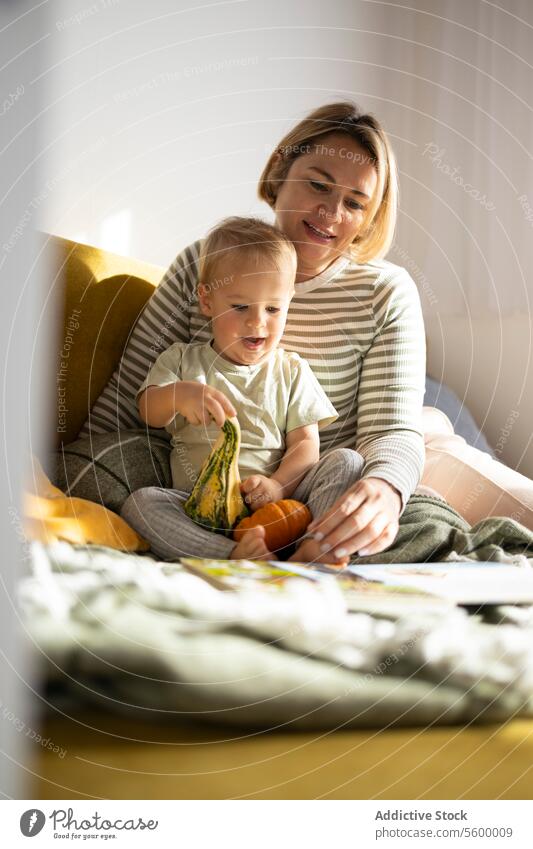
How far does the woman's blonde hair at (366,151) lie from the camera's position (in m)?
0.87

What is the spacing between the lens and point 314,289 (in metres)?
0.91

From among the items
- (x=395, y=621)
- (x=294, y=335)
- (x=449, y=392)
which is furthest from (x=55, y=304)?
(x=449, y=392)

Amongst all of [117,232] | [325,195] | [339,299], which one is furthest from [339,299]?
[117,232]

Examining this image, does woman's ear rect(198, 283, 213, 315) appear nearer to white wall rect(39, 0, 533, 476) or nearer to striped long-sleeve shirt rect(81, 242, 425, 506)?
striped long-sleeve shirt rect(81, 242, 425, 506)

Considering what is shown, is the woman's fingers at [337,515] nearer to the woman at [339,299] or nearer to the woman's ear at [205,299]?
the woman at [339,299]

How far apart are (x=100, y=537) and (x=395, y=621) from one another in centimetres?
23

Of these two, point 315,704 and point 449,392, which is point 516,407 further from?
point 315,704

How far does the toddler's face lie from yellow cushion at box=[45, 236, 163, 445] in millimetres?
154

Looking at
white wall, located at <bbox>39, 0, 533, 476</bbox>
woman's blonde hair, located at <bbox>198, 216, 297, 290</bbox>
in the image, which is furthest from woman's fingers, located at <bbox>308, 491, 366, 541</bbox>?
white wall, located at <bbox>39, 0, 533, 476</bbox>

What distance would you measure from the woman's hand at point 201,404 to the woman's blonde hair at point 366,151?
0.25m

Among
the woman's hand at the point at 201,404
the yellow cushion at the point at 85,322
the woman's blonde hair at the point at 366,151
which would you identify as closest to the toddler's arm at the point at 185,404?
the woman's hand at the point at 201,404

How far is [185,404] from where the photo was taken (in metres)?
0.77
